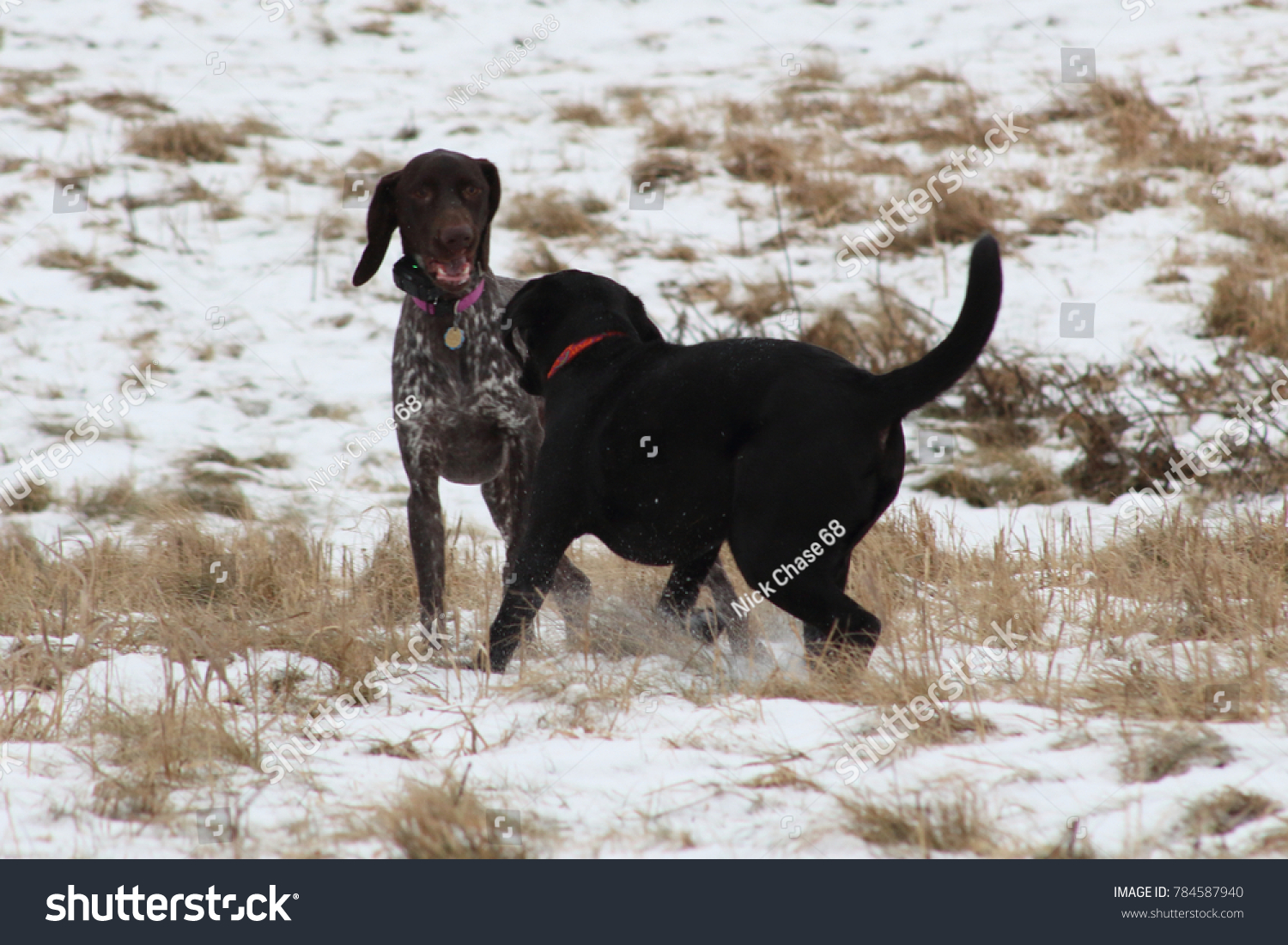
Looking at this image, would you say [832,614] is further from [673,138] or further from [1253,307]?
[673,138]

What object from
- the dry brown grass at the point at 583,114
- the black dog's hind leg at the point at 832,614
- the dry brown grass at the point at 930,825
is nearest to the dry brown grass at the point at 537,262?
the dry brown grass at the point at 583,114

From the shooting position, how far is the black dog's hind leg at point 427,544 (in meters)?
3.93

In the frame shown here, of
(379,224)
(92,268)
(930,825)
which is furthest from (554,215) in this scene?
(930,825)

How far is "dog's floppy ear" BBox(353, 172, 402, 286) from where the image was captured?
4.06m

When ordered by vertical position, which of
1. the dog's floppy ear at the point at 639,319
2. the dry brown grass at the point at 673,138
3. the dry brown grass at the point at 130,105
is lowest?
the dog's floppy ear at the point at 639,319

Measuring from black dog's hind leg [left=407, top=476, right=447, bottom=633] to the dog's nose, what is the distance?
76cm

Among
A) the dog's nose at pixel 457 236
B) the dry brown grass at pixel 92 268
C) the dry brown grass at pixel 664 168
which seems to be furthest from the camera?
the dry brown grass at pixel 664 168

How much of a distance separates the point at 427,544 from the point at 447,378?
56 centimetres

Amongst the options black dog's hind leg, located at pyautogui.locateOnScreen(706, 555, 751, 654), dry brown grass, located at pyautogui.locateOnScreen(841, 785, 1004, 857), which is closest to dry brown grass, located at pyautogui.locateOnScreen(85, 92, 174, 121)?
black dog's hind leg, located at pyautogui.locateOnScreen(706, 555, 751, 654)

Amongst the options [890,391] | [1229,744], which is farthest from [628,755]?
[1229,744]

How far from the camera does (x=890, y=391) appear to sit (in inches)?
118

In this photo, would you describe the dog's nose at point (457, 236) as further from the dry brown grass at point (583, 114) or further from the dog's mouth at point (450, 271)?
the dry brown grass at point (583, 114)

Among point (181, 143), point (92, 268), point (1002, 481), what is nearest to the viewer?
point (1002, 481)

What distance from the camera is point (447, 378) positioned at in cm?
398
